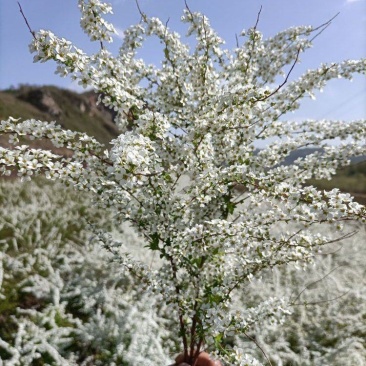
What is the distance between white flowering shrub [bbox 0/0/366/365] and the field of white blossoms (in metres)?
0.85

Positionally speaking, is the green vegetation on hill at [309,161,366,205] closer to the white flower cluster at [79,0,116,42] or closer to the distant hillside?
the white flower cluster at [79,0,116,42]

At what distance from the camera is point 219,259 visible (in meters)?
4.90

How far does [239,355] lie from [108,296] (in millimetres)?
4057

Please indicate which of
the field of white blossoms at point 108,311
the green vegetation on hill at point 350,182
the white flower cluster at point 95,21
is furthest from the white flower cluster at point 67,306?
the green vegetation on hill at point 350,182

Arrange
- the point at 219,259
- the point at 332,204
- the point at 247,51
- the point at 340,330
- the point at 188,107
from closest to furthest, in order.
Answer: the point at 332,204
the point at 219,259
the point at 188,107
the point at 247,51
the point at 340,330

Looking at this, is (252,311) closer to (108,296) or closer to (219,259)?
(219,259)

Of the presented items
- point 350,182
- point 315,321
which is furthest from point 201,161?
point 350,182

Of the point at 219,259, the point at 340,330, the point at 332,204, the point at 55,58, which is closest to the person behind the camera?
the point at 332,204

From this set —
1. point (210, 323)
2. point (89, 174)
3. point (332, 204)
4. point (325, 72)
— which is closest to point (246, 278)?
point (210, 323)

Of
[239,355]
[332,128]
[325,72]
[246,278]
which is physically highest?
[325,72]

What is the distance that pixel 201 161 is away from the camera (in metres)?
4.59

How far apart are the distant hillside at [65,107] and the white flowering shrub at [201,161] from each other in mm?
59086

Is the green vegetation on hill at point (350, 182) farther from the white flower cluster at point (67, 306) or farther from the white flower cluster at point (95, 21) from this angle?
the white flower cluster at point (95, 21)

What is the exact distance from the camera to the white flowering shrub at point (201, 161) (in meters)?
3.97
